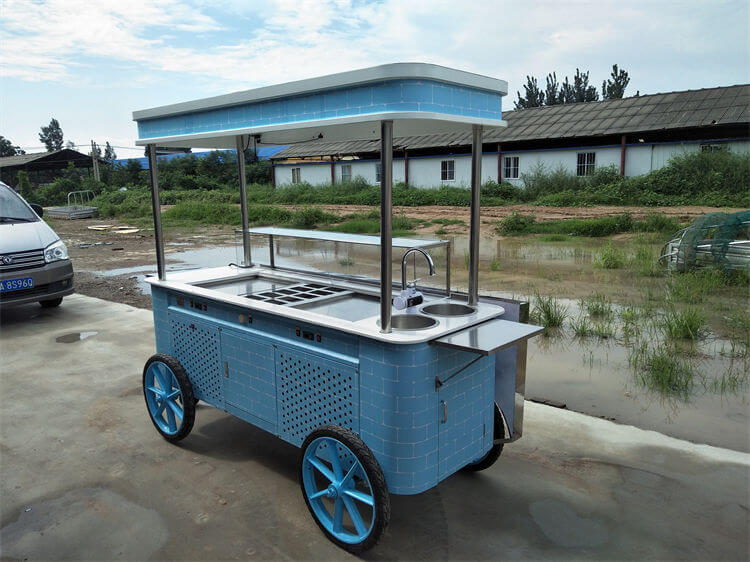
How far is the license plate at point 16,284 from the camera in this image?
6.57 m

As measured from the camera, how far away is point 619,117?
20750mm

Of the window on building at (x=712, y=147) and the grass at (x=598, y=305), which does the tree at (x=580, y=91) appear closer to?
the window on building at (x=712, y=147)

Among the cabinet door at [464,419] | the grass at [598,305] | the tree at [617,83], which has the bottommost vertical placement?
the grass at [598,305]

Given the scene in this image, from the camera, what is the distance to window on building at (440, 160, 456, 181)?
23359 mm

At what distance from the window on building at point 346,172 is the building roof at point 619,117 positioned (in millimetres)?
1283

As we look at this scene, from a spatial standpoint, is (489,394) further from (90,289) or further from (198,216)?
(198,216)

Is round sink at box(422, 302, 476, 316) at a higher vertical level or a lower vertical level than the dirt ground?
higher

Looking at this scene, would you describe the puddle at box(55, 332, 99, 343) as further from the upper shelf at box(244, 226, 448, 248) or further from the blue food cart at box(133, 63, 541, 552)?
the upper shelf at box(244, 226, 448, 248)

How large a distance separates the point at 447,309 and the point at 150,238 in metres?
16.2

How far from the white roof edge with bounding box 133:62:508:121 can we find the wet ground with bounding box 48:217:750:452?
1.10 m

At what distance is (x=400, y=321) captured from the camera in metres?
3.11

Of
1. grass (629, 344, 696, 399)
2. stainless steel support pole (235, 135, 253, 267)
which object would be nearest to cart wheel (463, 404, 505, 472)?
grass (629, 344, 696, 399)

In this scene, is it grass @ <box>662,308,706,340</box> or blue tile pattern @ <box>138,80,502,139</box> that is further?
grass @ <box>662,308,706,340</box>

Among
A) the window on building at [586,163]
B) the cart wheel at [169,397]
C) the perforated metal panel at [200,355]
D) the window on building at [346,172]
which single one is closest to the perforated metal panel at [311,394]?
the perforated metal panel at [200,355]
